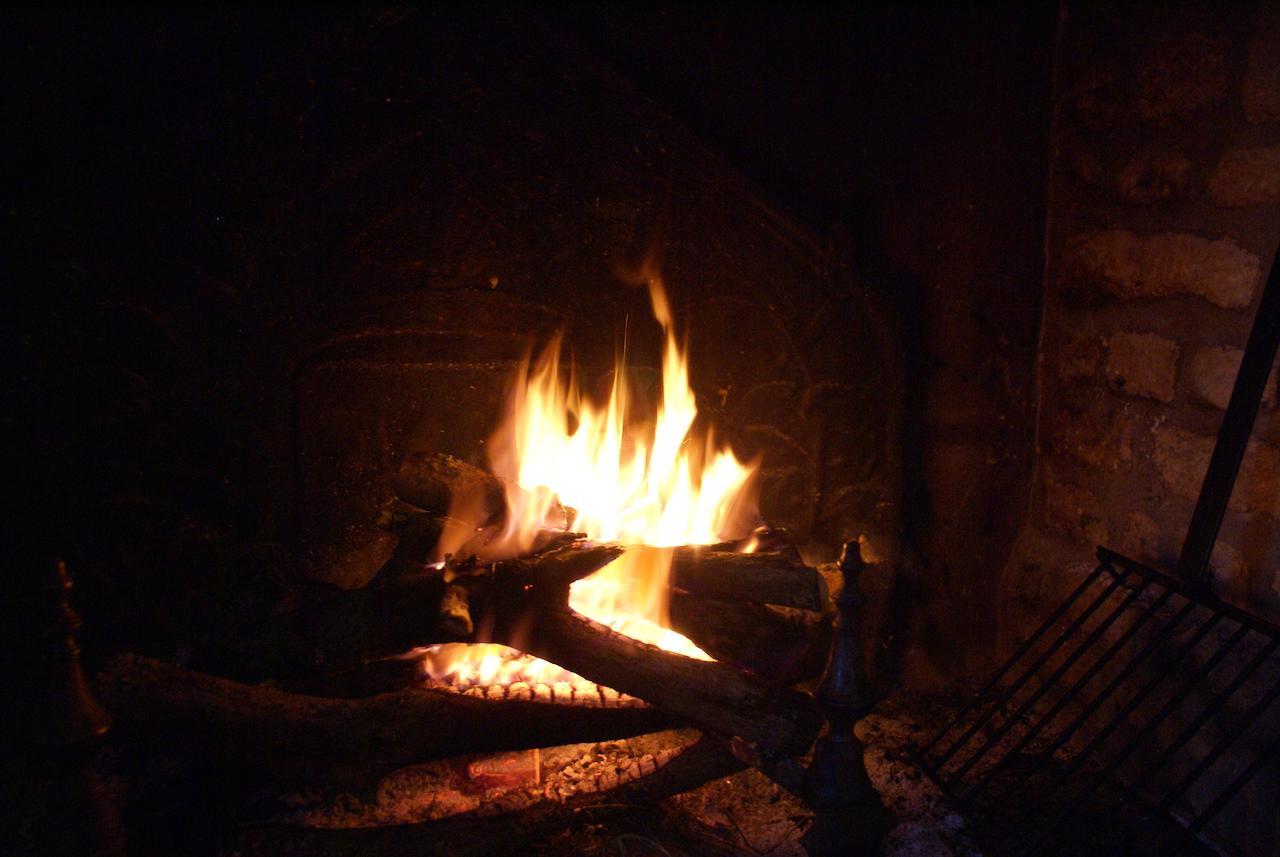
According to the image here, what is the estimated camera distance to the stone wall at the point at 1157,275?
2385 mm

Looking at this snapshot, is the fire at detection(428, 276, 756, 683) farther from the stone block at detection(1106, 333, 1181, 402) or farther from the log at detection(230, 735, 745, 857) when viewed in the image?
the stone block at detection(1106, 333, 1181, 402)

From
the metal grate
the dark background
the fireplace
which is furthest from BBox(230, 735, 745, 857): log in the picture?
the dark background

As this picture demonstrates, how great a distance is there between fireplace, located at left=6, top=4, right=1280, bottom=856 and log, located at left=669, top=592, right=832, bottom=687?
0.04 feet

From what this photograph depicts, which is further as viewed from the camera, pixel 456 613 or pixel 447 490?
pixel 447 490

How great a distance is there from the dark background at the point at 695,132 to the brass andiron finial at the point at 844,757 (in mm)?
1173

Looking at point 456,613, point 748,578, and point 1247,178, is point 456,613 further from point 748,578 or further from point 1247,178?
point 1247,178

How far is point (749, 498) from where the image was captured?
3404 mm

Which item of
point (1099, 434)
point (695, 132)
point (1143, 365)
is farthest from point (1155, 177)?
point (695, 132)

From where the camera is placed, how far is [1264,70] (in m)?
2.33

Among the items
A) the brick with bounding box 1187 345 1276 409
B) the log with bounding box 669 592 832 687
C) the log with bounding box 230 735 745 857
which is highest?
the brick with bounding box 1187 345 1276 409

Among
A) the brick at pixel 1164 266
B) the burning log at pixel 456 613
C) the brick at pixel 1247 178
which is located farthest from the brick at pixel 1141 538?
the burning log at pixel 456 613

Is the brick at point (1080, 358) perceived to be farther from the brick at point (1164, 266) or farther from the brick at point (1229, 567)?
the brick at point (1229, 567)

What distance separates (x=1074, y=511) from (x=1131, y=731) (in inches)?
28.4

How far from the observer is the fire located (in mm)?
3238
